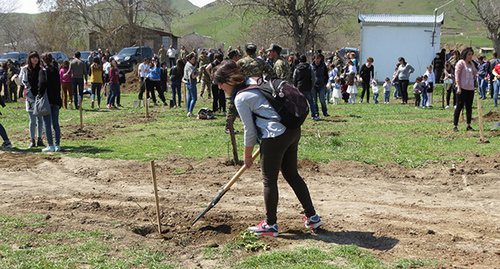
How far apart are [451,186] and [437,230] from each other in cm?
246

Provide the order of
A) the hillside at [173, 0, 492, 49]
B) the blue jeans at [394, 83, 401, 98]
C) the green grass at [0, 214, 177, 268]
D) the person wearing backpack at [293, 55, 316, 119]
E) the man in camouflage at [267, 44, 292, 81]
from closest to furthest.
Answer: the green grass at [0, 214, 177, 268], the man in camouflage at [267, 44, 292, 81], the person wearing backpack at [293, 55, 316, 119], the blue jeans at [394, 83, 401, 98], the hillside at [173, 0, 492, 49]

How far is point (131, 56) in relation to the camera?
3619 cm

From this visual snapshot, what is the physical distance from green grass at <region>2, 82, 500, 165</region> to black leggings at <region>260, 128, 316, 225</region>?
3738 millimetres

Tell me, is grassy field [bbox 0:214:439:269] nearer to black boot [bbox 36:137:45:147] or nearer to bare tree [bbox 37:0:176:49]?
black boot [bbox 36:137:45:147]

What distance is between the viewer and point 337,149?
1072 centimetres

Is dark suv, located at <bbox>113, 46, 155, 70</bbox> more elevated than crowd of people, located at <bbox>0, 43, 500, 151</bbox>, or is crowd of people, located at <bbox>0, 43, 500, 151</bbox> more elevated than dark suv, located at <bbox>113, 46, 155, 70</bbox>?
dark suv, located at <bbox>113, 46, 155, 70</bbox>

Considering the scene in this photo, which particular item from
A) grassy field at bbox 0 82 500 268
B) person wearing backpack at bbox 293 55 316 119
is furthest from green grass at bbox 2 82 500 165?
person wearing backpack at bbox 293 55 316 119

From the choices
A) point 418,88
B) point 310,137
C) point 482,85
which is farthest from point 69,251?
point 482,85

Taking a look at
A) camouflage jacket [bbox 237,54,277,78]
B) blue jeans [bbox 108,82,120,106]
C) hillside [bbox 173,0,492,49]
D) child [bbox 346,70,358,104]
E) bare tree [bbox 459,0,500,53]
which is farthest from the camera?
hillside [bbox 173,0,492,49]

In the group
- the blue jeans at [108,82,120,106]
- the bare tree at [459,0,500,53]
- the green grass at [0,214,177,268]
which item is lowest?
the green grass at [0,214,177,268]

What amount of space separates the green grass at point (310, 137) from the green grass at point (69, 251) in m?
3.45

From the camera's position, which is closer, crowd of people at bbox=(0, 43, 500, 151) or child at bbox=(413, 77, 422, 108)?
crowd of people at bbox=(0, 43, 500, 151)

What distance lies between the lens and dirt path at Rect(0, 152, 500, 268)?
5531 millimetres

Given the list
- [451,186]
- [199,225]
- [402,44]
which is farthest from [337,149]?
[402,44]
